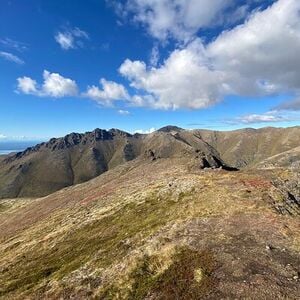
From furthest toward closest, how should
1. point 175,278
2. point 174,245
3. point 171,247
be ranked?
point 174,245, point 171,247, point 175,278

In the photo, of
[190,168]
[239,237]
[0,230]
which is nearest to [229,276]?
[239,237]

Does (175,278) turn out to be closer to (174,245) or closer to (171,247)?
(171,247)

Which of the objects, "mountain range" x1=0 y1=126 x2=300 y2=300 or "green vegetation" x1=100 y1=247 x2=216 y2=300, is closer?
"green vegetation" x1=100 y1=247 x2=216 y2=300

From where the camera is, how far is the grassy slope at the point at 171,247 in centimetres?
3062

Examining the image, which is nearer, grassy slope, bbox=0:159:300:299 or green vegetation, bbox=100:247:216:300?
green vegetation, bbox=100:247:216:300

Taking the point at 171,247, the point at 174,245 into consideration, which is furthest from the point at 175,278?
the point at 174,245

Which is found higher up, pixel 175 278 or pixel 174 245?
pixel 174 245

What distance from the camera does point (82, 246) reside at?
47188mm

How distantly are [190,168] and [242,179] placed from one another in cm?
2344

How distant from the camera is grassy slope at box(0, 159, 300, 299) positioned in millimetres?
30625

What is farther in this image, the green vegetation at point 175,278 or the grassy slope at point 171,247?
the grassy slope at point 171,247

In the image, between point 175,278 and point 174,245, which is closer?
point 175,278

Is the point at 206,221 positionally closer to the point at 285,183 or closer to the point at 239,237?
the point at 239,237

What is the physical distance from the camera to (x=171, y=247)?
3756cm
